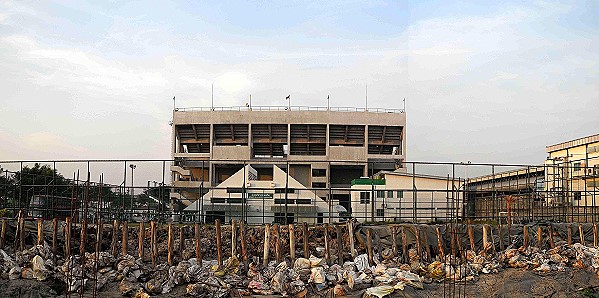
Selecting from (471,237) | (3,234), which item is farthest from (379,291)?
(3,234)

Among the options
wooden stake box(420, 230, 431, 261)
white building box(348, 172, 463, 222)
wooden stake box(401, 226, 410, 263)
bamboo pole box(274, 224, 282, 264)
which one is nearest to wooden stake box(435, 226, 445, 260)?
wooden stake box(420, 230, 431, 261)

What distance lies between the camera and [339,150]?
65.2 metres

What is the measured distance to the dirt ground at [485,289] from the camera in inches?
739

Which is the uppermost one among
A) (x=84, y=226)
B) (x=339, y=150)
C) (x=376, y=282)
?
(x=339, y=150)

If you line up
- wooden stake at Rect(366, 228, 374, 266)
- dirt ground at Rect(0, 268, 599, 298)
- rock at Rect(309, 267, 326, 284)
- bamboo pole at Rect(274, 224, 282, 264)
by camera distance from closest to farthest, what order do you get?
dirt ground at Rect(0, 268, 599, 298), rock at Rect(309, 267, 326, 284), bamboo pole at Rect(274, 224, 282, 264), wooden stake at Rect(366, 228, 374, 266)

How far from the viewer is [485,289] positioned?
19438mm

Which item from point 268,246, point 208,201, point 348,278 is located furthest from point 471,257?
point 208,201

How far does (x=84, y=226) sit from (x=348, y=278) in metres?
8.04

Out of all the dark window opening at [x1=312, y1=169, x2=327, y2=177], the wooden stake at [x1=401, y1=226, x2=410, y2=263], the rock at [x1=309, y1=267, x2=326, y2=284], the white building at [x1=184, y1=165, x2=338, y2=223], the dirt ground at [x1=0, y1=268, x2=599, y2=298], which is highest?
the dark window opening at [x1=312, y1=169, x2=327, y2=177]

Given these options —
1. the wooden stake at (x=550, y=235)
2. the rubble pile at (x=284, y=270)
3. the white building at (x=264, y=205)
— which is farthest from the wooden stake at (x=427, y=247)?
the white building at (x=264, y=205)

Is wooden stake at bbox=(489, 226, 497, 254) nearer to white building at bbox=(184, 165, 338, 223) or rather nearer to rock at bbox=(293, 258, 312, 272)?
rock at bbox=(293, 258, 312, 272)

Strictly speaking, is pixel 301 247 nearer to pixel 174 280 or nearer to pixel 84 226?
pixel 174 280

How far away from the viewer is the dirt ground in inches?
739

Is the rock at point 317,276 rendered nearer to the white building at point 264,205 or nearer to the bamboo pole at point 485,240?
the bamboo pole at point 485,240
